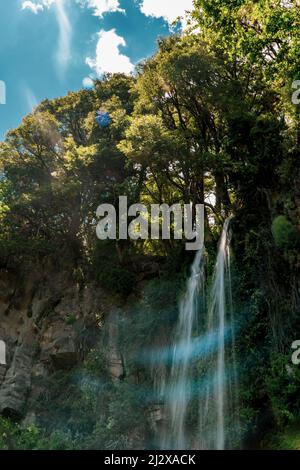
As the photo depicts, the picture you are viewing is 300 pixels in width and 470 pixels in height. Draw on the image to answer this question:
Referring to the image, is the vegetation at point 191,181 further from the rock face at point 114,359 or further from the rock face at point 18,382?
the rock face at point 18,382

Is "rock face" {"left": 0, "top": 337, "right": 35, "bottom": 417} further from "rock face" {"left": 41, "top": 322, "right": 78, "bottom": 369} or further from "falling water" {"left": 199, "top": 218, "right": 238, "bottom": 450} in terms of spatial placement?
"falling water" {"left": 199, "top": 218, "right": 238, "bottom": 450}

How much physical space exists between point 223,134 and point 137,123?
3.96m

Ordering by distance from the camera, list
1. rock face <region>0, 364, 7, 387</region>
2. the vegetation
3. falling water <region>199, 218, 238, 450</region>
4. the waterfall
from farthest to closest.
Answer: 1. rock face <region>0, 364, 7, 387</region>
2. the vegetation
3. the waterfall
4. falling water <region>199, 218, 238, 450</region>

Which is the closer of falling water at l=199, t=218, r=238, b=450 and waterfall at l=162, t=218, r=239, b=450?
falling water at l=199, t=218, r=238, b=450

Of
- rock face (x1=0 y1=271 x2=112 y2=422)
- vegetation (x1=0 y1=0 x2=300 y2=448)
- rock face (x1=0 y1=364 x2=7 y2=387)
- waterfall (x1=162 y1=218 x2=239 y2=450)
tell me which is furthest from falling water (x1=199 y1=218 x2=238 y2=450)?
rock face (x1=0 y1=364 x2=7 y2=387)

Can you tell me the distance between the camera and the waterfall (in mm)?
13383

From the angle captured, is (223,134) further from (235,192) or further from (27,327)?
(27,327)

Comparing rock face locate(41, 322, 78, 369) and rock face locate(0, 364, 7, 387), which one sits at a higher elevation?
rock face locate(41, 322, 78, 369)

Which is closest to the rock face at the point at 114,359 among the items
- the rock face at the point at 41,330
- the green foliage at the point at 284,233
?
the rock face at the point at 41,330

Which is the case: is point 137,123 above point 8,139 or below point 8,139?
below

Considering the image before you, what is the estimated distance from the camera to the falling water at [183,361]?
1466 centimetres

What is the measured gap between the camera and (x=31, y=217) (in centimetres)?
2305

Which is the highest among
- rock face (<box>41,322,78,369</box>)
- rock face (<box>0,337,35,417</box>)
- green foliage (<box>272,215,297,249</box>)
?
green foliage (<box>272,215,297,249</box>)

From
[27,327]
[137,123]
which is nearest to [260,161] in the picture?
[137,123]
